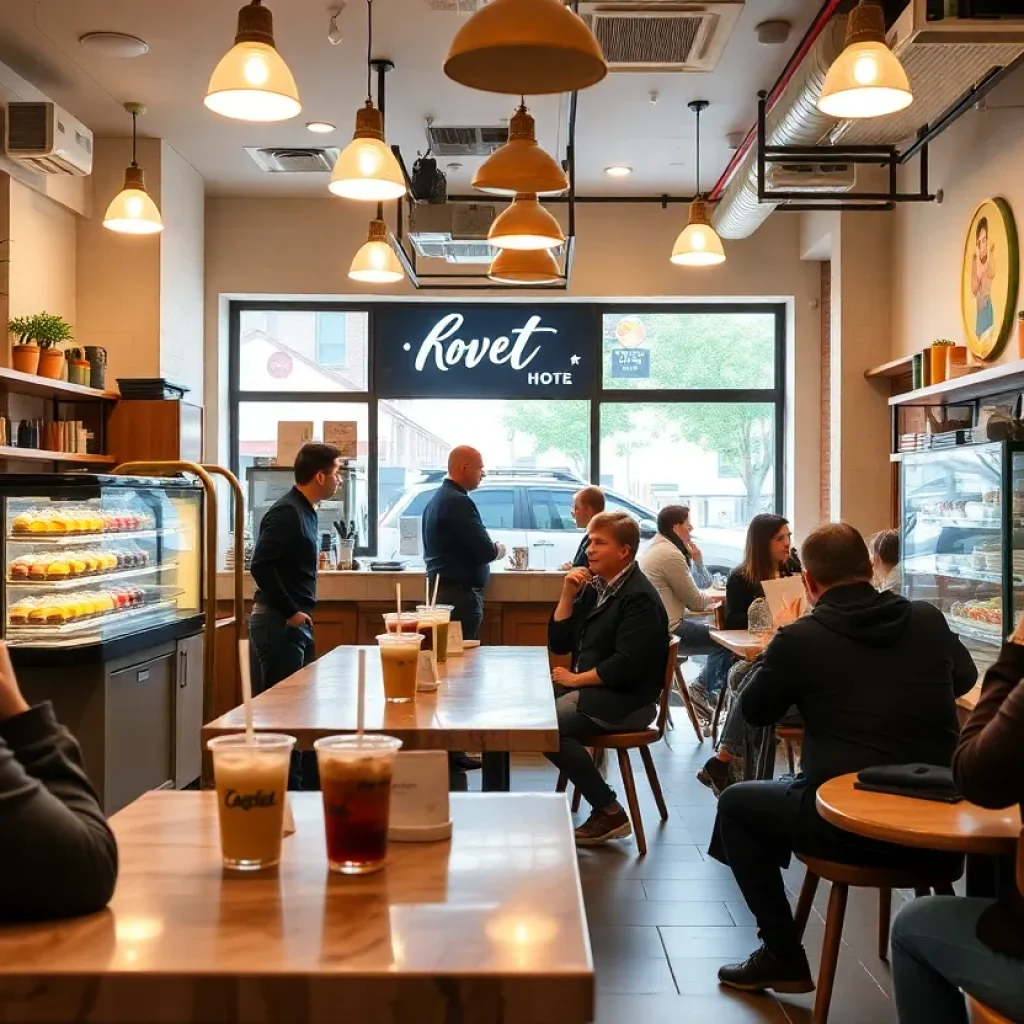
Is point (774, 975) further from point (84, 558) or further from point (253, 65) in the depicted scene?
point (84, 558)

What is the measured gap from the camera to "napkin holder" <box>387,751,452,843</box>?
5.24 ft

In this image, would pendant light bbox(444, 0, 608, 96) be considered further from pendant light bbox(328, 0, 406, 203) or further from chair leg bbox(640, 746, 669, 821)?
chair leg bbox(640, 746, 669, 821)

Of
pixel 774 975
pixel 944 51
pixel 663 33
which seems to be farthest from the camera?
pixel 663 33

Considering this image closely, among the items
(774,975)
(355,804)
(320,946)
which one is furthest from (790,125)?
(320,946)

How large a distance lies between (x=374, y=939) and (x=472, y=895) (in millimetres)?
176

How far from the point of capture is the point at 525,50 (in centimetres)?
249

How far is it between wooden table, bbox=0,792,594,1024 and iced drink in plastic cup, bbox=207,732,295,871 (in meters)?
0.03

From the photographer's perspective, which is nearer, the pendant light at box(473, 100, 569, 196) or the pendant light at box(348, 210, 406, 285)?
the pendant light at box(473, 100, 569, 196)

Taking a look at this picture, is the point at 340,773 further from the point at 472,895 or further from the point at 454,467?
the point at 454,467

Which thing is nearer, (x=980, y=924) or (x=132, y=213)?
(x=980, y=924)

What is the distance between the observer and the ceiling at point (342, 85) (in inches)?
213

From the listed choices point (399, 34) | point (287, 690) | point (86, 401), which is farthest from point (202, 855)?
point (86, 401)

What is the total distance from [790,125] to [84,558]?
3.82 meters

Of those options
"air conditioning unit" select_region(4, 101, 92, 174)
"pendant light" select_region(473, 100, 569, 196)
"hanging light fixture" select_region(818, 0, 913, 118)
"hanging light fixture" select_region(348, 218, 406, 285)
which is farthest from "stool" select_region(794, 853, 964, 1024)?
"air conditioning unit" select_region(4, 101, 92, 174)
